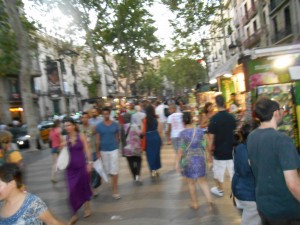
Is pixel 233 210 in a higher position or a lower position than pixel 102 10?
lower

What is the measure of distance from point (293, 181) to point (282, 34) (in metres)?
28.9

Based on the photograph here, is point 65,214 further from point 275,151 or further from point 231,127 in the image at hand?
point 275,151

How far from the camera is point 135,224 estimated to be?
5.44 m

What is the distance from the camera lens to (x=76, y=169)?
5855mm

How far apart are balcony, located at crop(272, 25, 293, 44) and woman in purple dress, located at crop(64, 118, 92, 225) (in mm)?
25525

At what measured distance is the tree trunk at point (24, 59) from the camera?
15.2 meters

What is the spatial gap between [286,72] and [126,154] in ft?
14.4

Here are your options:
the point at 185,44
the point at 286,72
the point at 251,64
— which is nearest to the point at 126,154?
the point at 251,64

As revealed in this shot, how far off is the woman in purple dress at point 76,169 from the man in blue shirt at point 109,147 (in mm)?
1036

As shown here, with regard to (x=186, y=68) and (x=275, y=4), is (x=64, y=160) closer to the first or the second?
(x=275, y=4)

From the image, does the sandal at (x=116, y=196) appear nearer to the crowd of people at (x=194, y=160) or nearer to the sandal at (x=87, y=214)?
the crowd of people at (x=194, y=160)

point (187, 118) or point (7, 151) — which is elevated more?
point (187, 118)

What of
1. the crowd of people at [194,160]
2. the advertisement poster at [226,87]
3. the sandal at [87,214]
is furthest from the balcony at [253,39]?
the sandal at [87,214]

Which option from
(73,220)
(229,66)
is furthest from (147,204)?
(229,66)
